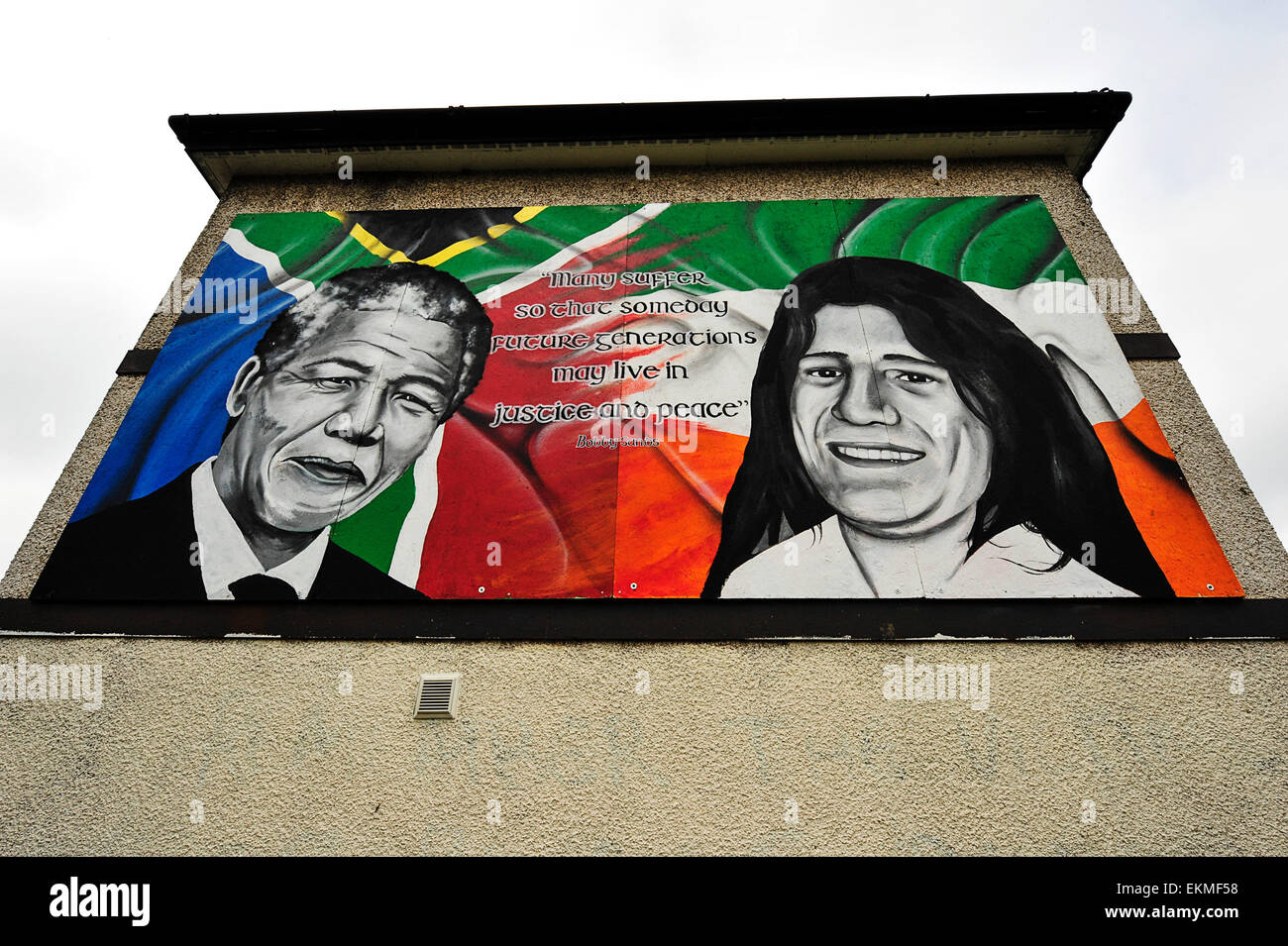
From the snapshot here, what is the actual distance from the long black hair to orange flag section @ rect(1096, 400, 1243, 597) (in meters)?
0.06

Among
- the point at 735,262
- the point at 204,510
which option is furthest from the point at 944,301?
the point at 204,510

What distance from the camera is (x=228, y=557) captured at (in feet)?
13.9

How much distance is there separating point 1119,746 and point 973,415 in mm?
1800

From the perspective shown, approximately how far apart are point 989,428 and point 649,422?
6.09 feet

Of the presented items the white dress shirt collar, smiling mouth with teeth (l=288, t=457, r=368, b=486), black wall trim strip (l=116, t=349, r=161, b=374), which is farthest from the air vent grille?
black wall trim strip (l=116, t=349, r=161, b=374)

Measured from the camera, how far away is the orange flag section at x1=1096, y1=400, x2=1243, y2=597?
396cm

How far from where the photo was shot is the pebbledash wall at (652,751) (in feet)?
11.2

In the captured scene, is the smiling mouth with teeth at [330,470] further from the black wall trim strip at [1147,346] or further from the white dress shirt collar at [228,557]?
the black wall trim strip at [1147,346]

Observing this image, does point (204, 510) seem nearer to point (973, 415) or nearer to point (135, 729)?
point (135, 729)

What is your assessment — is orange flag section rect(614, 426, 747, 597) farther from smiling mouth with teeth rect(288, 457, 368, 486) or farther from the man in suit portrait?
smiling mouth with teeth rect(288, 457, 368, 486)

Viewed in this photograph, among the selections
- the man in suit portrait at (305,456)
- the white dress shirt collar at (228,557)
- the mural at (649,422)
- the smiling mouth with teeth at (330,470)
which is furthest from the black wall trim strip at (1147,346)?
the white dress shirt collar at (228,557)

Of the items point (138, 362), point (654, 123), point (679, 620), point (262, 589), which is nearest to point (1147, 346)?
point (679, 620)
